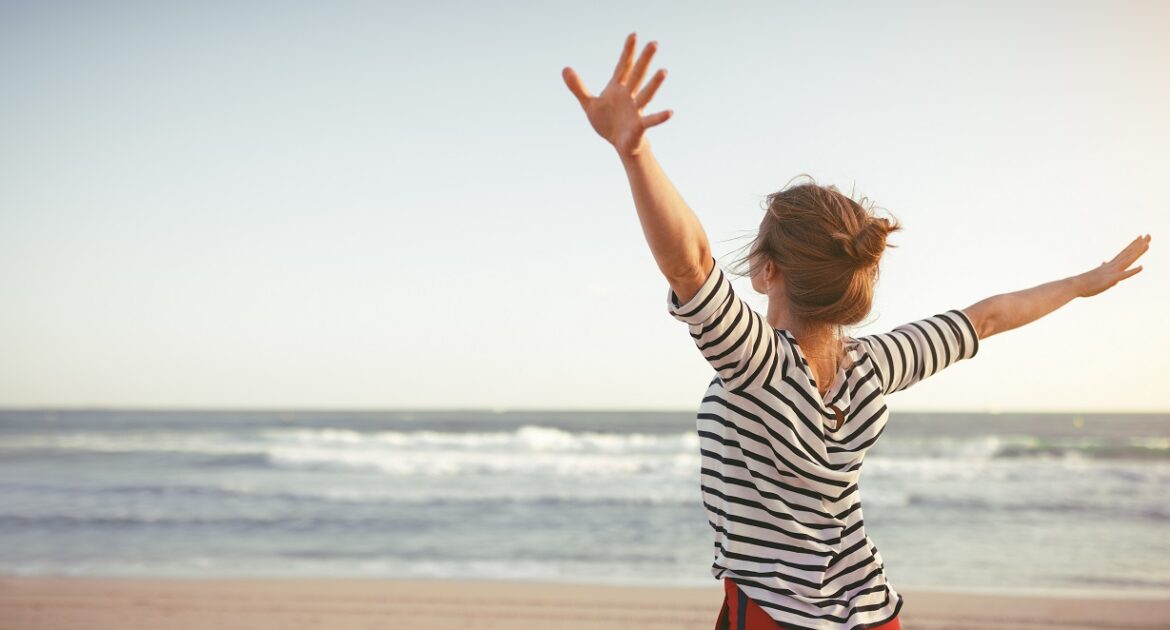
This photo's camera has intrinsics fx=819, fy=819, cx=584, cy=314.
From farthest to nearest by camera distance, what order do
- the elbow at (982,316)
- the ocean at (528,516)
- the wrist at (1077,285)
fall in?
the ocean at (528,516), the wrist at (1077,285), the elbow at (982,316)

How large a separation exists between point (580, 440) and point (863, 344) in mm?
23499

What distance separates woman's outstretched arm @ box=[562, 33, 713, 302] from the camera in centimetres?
105

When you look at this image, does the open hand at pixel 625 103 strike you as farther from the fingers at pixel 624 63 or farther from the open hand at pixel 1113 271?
the open hand at pixel 1113 271

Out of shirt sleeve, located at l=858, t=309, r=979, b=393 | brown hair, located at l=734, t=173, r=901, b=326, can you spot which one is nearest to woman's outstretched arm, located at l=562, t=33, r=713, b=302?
brown hair, located at l=734, t=173, r=901, b=326

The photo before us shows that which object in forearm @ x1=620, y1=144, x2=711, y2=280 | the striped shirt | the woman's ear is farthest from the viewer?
the woman's ear

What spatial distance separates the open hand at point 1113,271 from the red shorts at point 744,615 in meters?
0.98

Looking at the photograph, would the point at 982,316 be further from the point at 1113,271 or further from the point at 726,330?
the point at 726,330

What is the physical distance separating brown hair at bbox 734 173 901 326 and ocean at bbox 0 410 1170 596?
6597mm

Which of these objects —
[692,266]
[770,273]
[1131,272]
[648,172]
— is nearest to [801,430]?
[770,273]

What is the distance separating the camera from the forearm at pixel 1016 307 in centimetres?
178

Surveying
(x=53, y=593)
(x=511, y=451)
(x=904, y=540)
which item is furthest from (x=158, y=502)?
(x=904, y=540)

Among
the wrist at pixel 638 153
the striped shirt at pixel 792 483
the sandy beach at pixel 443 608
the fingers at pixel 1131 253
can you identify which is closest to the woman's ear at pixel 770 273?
the striped shirt at pixel 792 483

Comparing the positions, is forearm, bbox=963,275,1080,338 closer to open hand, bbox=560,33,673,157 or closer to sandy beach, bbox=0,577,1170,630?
open hand, bbox=560,33,673,157

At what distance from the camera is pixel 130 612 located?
20.3 feet
